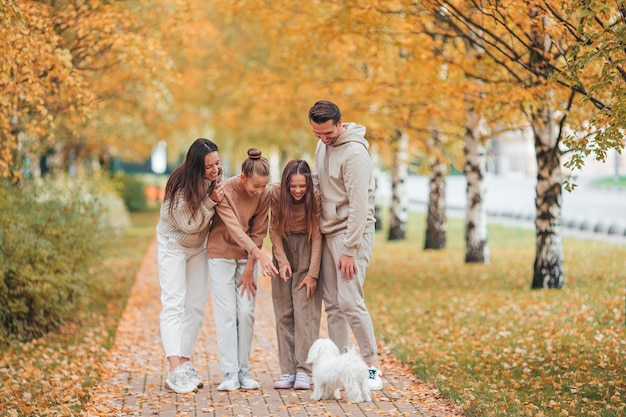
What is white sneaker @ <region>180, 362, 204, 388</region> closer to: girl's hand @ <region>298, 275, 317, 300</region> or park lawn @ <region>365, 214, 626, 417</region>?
girl's hand @ <region>298, 275, 317, 300</region>

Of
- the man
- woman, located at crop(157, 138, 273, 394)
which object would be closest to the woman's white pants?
woman, located at crop(157, 138, 273, 394)

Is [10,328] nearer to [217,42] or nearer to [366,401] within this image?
[366,401]

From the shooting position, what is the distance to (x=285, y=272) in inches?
275

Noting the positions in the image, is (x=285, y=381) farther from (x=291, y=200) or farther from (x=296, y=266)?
(x=291, y=200)

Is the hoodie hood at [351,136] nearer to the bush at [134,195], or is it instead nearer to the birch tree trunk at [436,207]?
the birch tree trunk at [436,207]

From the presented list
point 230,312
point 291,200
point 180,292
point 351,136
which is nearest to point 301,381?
point 230,312

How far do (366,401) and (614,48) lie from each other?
9.56ft

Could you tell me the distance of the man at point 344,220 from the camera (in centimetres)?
673

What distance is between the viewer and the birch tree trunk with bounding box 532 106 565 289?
12.9 meters

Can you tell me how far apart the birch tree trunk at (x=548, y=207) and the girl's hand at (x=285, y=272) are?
6.77 metres

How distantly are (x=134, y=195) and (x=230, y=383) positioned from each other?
122 ft

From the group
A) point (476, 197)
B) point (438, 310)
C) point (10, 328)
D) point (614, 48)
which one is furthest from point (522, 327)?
point (476, 197)

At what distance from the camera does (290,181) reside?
685cm

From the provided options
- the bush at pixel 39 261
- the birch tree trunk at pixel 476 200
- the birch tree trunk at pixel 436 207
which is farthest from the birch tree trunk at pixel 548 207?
the birch tree trunk at pixel 436 207
